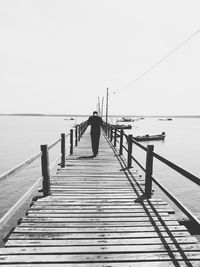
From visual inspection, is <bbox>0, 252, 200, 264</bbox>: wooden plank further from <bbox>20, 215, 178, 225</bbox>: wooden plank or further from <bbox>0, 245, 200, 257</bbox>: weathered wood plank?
<bbox>20, 215, 178, 225</bbox>: wooden plank

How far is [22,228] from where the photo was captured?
4.09 m

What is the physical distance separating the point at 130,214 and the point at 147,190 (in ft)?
4.13

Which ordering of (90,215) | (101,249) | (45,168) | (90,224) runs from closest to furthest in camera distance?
(101,249)
(90,224)
(90,215)
(45,168)

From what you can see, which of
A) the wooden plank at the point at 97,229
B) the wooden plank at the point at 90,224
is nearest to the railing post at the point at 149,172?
the wooden plank at the point at 90,224

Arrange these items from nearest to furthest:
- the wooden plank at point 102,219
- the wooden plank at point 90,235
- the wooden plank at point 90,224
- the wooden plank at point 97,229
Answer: the wooden plank at point 90,235 < the wooden plank at point 97,229 < the wooden plank at point 90,224 < the wooden plank at point 102,219

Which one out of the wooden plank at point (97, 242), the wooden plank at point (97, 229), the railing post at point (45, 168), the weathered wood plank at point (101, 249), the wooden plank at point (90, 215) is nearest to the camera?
the weathered wood plank at point (101, 249)

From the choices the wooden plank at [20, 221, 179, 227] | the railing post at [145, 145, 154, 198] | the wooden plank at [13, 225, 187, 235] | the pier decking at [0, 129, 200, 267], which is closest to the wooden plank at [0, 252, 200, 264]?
the pier decking at [0, 129, 200, 267]

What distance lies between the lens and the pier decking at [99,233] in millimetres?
3264

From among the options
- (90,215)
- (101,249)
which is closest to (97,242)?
(101,249)

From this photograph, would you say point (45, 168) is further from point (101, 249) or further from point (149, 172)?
point (101, 249)

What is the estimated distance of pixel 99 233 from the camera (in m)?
3.98

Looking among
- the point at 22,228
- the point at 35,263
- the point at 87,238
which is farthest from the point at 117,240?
the point at 22,228

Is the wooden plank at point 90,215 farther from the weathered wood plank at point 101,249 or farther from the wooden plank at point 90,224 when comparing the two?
the weathered wood plank at point 101,249

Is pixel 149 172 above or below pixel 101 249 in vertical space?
Result: above
